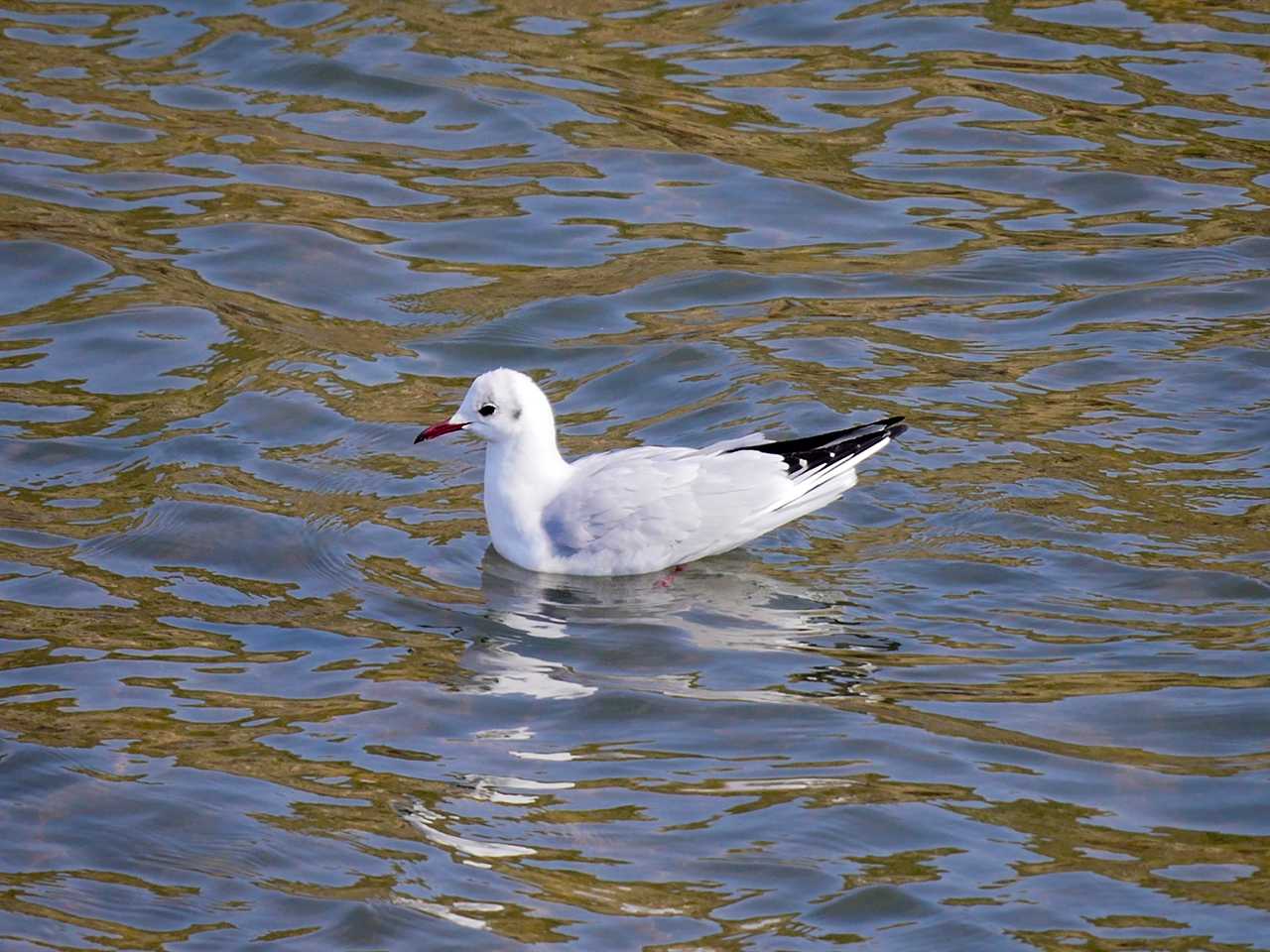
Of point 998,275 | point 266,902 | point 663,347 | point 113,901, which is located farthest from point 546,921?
point 998,275

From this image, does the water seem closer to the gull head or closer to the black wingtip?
the black wingtip

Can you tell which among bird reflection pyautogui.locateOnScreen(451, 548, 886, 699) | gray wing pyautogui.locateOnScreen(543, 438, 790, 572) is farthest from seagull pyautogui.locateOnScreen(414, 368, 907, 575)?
bird reflection pyautogui.locateOnScreen(451, 548, 886, 699)

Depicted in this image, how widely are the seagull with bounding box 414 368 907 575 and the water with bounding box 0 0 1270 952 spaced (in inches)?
7.6

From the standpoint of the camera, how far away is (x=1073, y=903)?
19.2 ft

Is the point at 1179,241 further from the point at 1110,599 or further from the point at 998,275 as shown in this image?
the point at 1110,599

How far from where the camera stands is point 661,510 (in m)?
8.52

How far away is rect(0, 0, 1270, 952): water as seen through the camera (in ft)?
20.5

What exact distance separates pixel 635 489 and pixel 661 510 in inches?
5.5

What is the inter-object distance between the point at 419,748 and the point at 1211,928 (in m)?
2.70

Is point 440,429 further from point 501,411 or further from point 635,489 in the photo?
point 635,489

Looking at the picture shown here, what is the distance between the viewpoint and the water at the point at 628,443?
6.24 m

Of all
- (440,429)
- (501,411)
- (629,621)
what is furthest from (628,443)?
(629,621)

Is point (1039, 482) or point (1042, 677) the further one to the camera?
point (1039, 482)

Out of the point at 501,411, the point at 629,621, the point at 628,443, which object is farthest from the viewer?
the point at 628,443
